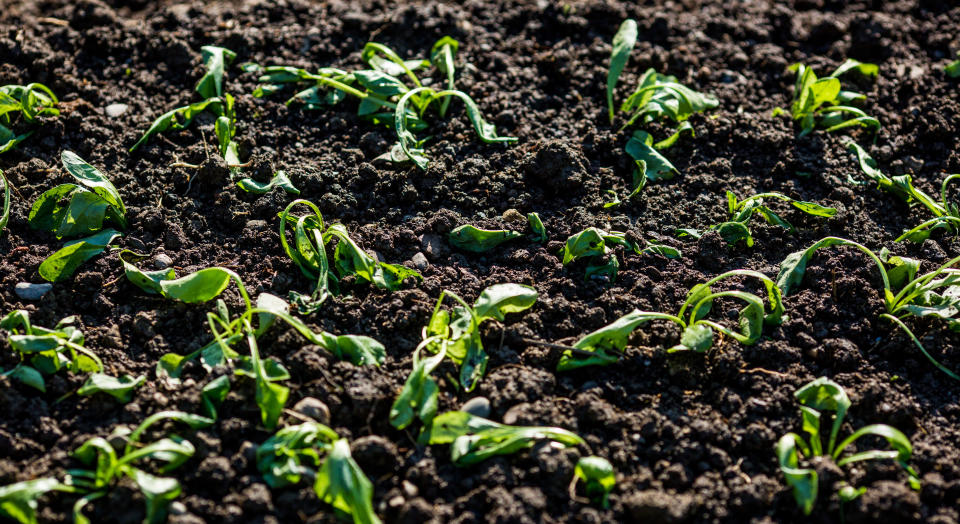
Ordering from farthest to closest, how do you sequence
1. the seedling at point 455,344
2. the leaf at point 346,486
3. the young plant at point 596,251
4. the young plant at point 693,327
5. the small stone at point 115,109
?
the small stone at point 115,109
the young plant at point 596,251
the young plant at point 693,327
the seedling at point 455,344
the leaf at point 346,486

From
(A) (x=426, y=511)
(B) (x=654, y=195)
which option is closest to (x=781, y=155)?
(B) (x=654, y=195)

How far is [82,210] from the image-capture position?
9.09 ft

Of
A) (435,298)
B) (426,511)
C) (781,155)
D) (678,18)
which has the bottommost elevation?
(426,511)

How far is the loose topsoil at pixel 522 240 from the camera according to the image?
221 centimetres

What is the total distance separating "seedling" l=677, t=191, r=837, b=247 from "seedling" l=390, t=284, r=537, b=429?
0.75m

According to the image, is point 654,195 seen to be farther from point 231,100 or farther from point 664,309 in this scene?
point 231,100

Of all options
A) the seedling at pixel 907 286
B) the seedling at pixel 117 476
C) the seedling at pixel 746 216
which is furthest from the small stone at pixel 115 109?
the seedling at pixel 907 286

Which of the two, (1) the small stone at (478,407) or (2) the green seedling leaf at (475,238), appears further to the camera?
(2) the green seedling leaf at (475,238)

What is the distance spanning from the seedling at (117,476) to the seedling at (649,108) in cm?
161

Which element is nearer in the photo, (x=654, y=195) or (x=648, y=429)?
(x=648, y=429)

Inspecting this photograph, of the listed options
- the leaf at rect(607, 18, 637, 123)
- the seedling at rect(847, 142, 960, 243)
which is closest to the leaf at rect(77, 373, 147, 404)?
the leaf at rect(607, 18, 637, 123)

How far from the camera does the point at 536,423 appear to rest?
2.30 m

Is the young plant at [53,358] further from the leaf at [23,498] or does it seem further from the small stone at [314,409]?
the small stone at [314,409]

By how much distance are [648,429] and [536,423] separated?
31 centimetres
